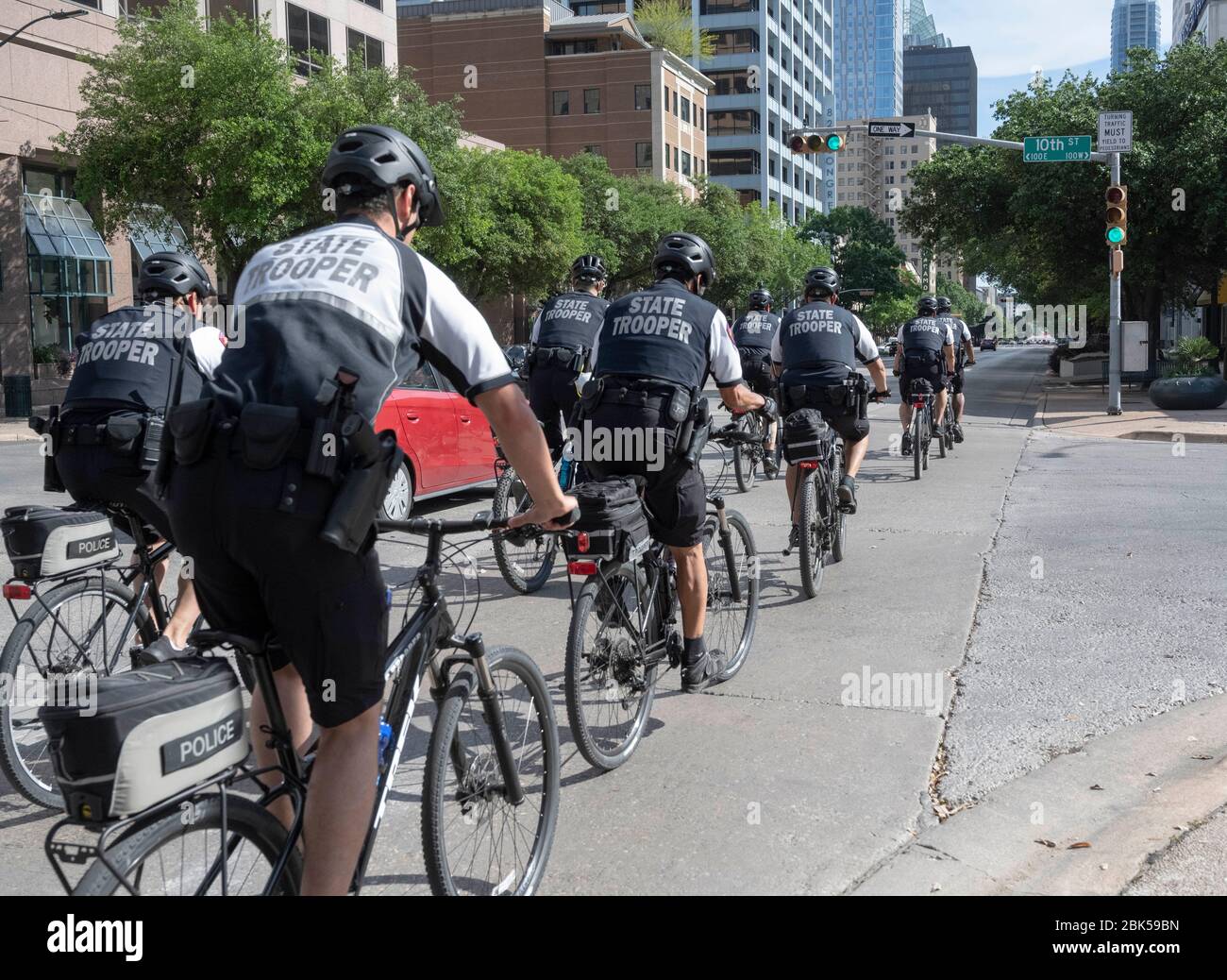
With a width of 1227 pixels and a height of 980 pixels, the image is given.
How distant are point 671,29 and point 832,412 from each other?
3403 inches

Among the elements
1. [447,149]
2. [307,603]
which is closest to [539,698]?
[307,603]

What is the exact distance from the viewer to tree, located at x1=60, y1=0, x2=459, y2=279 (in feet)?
79.5

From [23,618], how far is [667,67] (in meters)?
77.5

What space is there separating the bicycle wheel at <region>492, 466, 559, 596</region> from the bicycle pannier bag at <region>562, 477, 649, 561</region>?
126 inches

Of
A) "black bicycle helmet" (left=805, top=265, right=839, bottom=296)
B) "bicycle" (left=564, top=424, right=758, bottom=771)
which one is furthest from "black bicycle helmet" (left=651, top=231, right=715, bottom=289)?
"black bicycle helmet" (left=805, top=265, right=839, bottom=296)

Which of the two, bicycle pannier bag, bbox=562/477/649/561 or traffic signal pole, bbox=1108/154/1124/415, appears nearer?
bicycle pannier bag, bbox=562/477/649/561

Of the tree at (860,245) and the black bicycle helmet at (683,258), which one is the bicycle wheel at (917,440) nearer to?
the black bicycle helmet at (683,258)

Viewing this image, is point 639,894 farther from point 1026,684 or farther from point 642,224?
point 642,224

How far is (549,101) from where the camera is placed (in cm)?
7775

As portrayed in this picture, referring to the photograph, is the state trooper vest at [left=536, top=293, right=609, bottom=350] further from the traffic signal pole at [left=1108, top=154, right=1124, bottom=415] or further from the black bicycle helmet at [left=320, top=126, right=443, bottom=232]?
the traffic signal pole at [left=1108, top=154, right=1124, bottom=415]

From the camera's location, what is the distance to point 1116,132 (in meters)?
22.7

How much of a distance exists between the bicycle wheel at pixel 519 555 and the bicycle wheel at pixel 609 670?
2.86m

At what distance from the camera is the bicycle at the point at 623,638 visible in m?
4.42

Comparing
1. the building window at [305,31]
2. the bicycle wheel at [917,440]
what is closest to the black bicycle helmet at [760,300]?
the bicycle wheel at [917,440]
